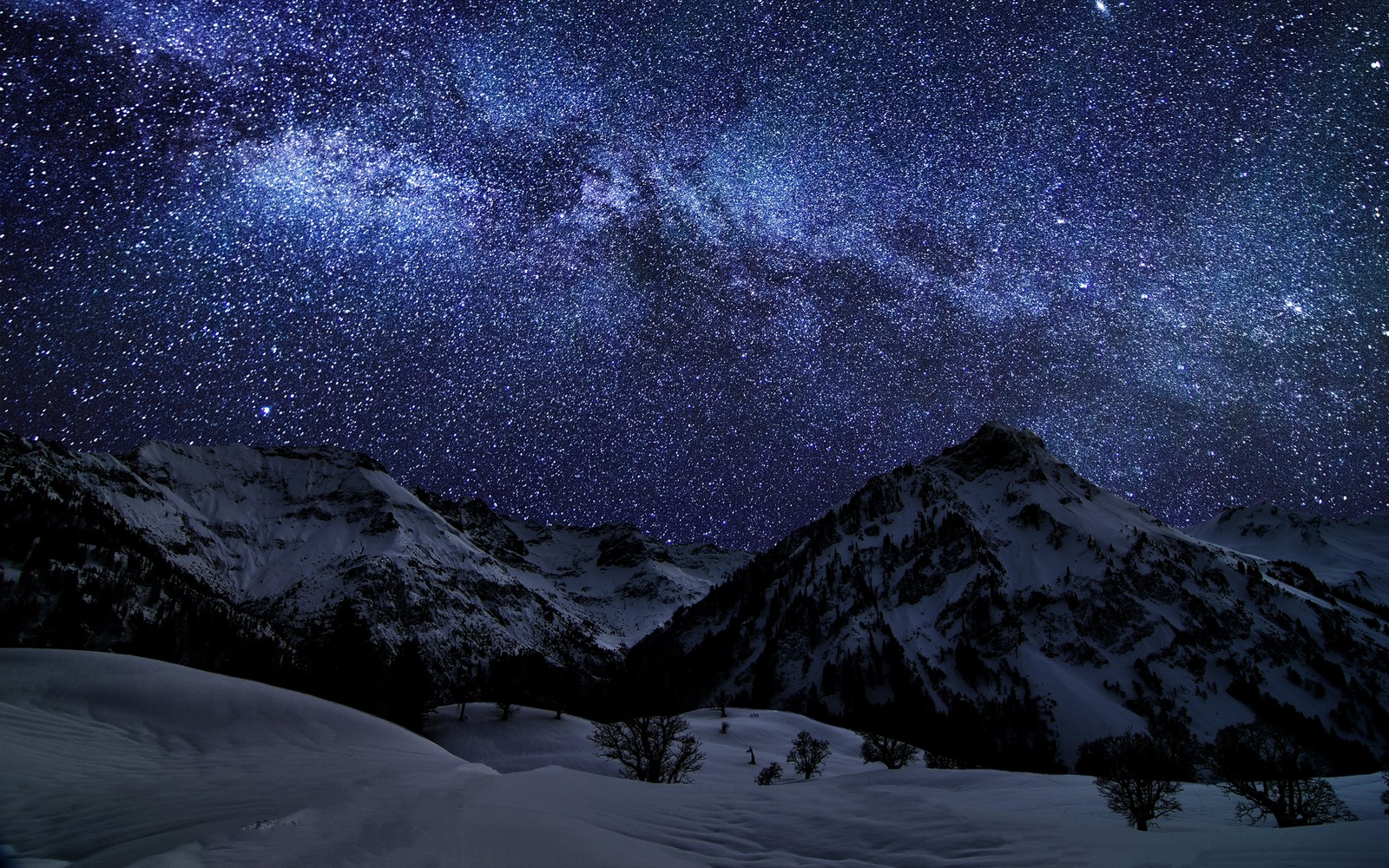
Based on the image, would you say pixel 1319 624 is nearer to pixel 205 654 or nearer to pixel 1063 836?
pixel 1063 836

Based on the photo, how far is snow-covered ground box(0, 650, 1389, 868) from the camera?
9.55m

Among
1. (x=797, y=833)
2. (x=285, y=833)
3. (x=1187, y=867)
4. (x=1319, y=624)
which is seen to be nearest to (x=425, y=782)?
(x=285, y=833)

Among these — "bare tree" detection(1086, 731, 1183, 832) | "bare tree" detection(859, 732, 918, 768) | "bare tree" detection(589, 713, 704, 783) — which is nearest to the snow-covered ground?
"bare tree" detection(1086, 731, 1183, 832)

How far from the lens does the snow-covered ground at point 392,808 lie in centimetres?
Answer: 955

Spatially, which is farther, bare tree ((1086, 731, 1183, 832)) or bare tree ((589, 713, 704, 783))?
bare tree ((589, 713, 704, 783))

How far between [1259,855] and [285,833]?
604 inches

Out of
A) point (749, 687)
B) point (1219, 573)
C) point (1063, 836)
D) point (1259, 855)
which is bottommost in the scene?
point (749, 687)

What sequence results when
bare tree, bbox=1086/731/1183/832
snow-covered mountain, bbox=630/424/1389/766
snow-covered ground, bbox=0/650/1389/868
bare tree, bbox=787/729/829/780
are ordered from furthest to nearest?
snow-covered mountain, bbox=630/424/1389/766 → bare tree, bbox=787/729/829/780 → bare tree, bbox=1086/731/1183/832 → snow-covered ground, bbox=0/650/1389/868

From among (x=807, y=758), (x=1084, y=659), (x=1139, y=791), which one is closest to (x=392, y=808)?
(x=1139, y=791)

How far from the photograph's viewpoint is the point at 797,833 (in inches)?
517

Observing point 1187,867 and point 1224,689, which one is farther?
point 1224,689

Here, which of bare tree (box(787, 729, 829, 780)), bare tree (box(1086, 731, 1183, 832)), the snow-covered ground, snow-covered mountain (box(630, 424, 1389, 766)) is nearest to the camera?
the snow-covered ground

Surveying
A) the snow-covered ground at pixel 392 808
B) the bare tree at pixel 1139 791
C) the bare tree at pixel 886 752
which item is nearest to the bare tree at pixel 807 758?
the bare tree at pixel 886 752

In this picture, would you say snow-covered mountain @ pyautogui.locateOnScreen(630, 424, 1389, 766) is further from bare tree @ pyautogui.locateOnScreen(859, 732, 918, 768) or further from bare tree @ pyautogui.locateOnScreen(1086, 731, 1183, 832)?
bare tree @ pyautogui.locateOnScreen(1086, 731, 1183, 832)
